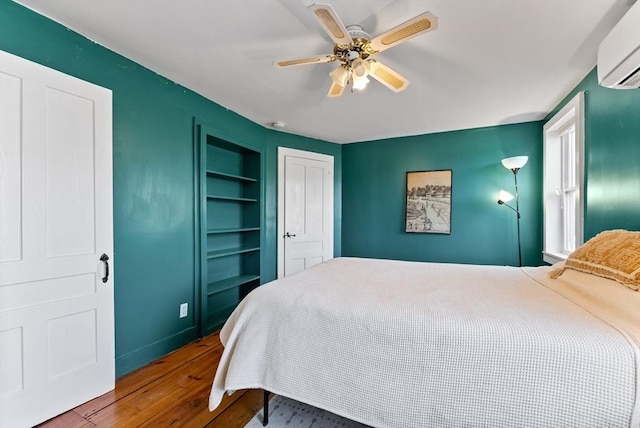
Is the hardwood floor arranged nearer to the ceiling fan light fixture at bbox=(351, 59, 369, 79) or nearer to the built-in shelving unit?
the built-in shelving unit

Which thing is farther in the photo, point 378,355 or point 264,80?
point 264,80

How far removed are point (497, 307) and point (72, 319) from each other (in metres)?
2.28

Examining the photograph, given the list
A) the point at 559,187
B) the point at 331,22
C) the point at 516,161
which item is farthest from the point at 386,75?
the point at 559,187

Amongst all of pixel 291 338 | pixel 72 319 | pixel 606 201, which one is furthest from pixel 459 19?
pixel 72 319

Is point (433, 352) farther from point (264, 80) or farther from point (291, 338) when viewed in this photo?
point (264, 80)

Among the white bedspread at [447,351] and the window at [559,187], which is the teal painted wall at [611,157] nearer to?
the window at [559,187]

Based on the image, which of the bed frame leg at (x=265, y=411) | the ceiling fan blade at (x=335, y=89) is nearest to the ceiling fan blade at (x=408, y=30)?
the ceiling fan blade at (x=335, y=89)

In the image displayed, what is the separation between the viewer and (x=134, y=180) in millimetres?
2094

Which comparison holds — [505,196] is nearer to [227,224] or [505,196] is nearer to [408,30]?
[408,30]

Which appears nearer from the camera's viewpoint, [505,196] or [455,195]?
[505,196]

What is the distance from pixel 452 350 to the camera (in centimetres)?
106

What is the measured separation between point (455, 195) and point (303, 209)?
2.02 meters

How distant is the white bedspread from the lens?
0.91 m

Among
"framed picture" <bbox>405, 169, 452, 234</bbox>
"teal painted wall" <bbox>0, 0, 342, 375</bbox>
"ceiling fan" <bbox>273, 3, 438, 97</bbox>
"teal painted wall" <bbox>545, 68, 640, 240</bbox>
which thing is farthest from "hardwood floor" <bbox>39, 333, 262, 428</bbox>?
"framed picture" <bbox>405, 169, 452, 234</bbox>
